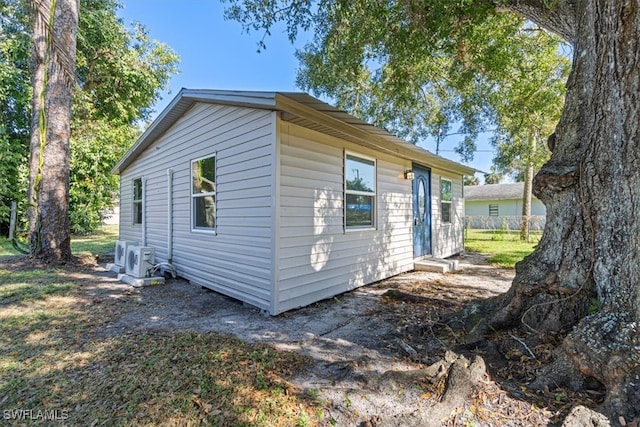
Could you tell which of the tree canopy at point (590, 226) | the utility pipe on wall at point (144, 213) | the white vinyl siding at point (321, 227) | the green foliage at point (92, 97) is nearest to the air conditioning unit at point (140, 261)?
the utility pipe on wall at point (144, 213)

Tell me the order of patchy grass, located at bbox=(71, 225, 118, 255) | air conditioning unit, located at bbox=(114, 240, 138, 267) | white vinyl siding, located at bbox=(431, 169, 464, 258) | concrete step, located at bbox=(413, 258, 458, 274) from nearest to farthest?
air conditioning unit, located at bbox=(114, 240, 138, 267), concrete step, located at bbox=(413, 258, 458, 274), white vinyl siding, located at bbox=(431, 169, 464, 258), patchy grass, located at bbox=(71, 225, 118, 255)

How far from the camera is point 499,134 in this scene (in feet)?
38.6

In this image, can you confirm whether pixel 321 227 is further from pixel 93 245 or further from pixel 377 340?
pixel 93 245

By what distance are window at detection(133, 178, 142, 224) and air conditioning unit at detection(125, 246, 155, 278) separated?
102 inches

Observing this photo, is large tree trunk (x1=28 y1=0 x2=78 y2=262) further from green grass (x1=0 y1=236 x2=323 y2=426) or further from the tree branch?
the tree branch

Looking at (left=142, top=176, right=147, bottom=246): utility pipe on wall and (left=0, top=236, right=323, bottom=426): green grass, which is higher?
(left=142, top=176, right=147, bottom=246): utility pipe on wall

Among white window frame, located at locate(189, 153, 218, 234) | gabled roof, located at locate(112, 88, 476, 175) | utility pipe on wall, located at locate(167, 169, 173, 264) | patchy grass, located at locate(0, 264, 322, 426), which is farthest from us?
utility pipe on wall, located at locate(167, 169, 173, 264)

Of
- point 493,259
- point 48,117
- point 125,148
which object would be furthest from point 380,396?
point 125,148

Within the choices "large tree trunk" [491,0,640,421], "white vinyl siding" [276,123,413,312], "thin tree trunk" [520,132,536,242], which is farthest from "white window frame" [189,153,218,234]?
"thin tree trunk" [520,132,536,242]

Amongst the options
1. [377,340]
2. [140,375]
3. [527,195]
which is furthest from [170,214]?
[527,195]

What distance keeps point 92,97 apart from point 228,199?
15196 mm

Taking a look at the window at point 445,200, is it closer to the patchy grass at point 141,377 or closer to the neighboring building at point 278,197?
the neighboring building at point 278,197

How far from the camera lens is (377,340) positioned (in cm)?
315

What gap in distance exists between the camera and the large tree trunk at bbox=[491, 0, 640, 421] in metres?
1.99
